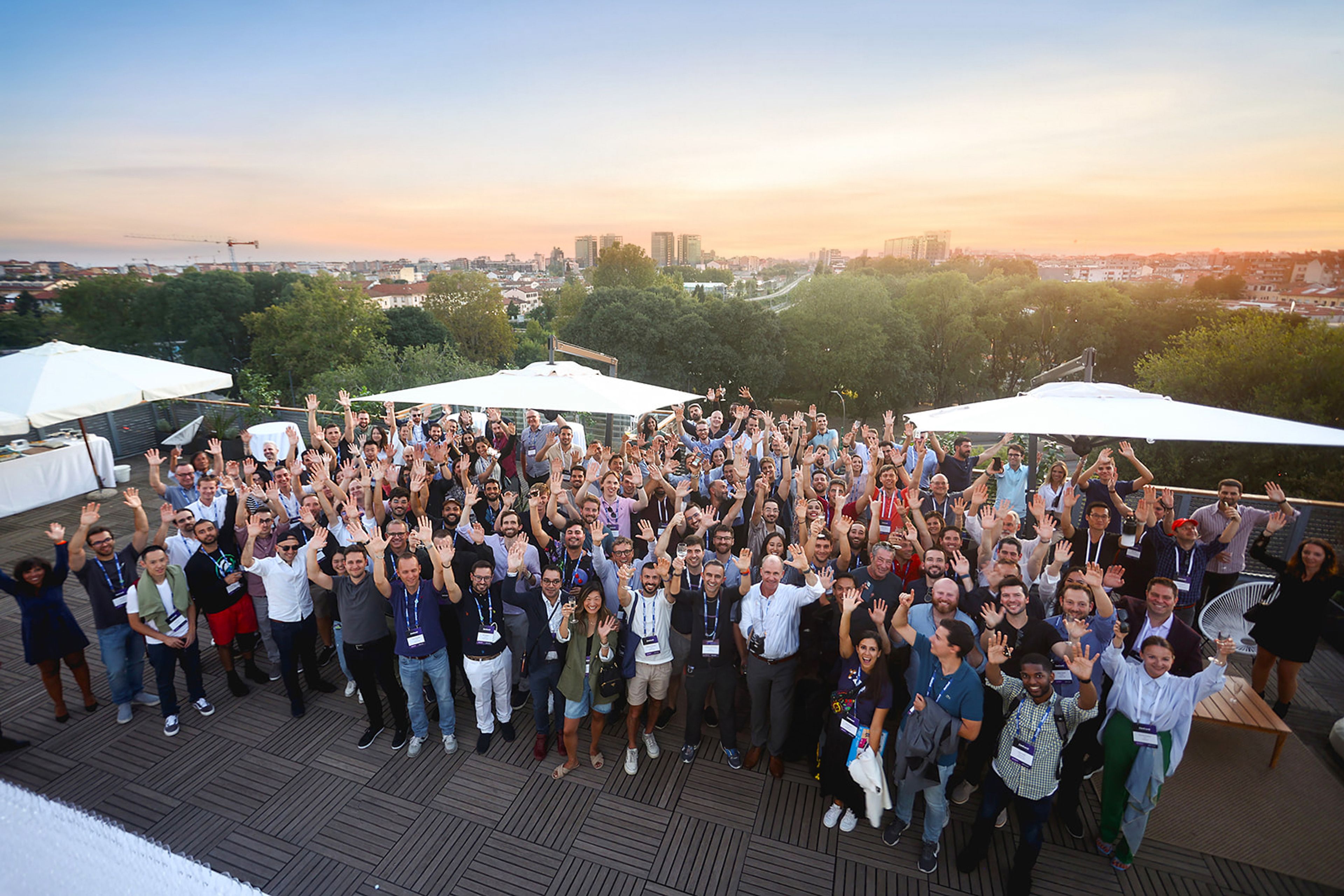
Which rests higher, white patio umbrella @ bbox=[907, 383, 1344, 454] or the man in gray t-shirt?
white patio umbrella @ bbox=[907, 383, 1344, 454]

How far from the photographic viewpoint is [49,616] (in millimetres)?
5066

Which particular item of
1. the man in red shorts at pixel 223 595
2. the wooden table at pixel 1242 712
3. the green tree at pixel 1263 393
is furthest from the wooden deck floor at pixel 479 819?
the green tree at pixel 1263 393

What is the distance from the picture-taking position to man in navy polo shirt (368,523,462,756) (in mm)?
4664

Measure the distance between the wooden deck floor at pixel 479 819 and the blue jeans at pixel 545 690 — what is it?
0.34 metres

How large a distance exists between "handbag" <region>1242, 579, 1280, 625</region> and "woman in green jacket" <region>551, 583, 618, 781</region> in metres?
5.63

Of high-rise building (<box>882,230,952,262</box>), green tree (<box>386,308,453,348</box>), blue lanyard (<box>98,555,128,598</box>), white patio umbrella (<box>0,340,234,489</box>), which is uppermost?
high-rise building (<box>882,230,952,262</box>)

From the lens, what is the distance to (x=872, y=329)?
111 feet

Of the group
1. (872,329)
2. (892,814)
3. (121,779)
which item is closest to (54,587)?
(121,779)

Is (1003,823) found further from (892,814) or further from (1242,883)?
(1242,883)

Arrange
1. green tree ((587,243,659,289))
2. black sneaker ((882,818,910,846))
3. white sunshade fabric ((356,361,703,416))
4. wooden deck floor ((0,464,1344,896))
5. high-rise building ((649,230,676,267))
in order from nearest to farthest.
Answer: wooden deck floor ((0,464,1344,896)), black sneaker ((882,818,910,846)), white sunshade fabric ((356,361,703,416)), green tree ((587,243,659,289)), high-rise building ((649,230,676,267))

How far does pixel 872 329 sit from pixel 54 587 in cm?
3406

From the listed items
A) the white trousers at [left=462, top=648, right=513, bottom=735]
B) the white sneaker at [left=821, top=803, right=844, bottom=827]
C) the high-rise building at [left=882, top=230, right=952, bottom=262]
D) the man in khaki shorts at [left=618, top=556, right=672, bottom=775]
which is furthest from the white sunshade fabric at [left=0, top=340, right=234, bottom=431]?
the high-rise building at [left=882, top=230, right=952, bottom=262]

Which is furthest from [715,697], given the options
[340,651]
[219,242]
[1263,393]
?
[219,242]

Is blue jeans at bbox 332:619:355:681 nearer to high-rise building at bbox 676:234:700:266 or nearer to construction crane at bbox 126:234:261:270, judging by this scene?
construction crane at bbox 126:234:261:270
